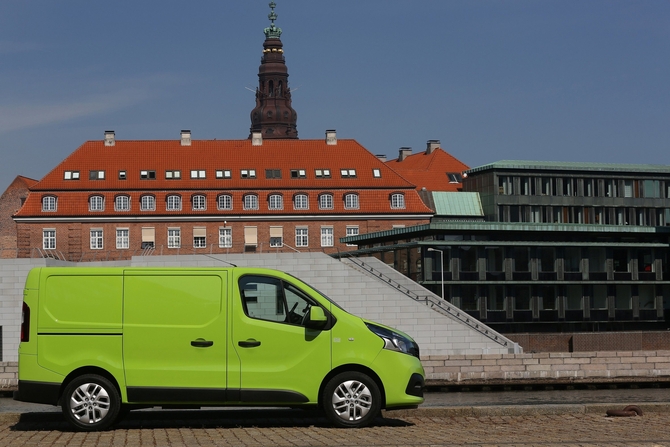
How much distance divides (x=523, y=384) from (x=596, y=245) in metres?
34.6

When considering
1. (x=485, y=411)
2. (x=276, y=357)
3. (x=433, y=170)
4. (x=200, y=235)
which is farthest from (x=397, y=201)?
(x=276, y=357)

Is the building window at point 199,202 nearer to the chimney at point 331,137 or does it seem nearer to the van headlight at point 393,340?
the chimney at point 331,137

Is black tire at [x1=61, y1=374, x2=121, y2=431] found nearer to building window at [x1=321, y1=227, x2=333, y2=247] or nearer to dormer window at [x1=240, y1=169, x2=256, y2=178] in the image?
building window at [x1=321, y1=227, x2=333, y2=247]

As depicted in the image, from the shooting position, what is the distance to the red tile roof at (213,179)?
8894 centimetres

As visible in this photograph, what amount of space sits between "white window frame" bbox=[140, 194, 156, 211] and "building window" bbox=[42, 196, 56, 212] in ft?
22.7

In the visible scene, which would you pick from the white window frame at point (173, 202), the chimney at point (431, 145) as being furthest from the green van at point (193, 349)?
the chimney at point (431, 145)

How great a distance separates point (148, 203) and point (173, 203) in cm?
200

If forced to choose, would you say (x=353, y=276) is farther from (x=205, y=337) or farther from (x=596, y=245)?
(x=205, y=337)

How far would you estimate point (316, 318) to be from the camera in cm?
1429

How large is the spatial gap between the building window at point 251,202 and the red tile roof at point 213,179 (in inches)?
16.4

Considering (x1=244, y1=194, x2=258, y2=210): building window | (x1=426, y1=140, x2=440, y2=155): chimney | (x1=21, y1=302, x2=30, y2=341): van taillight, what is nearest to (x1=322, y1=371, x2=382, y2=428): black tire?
(x1=21, y1=302, x2=30, y2=341): van taillight

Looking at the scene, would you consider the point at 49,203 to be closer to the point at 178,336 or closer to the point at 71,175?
the point at 71,175

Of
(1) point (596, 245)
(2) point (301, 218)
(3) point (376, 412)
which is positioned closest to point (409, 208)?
(2) point (301, 218)

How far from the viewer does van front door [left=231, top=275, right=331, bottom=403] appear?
14.4 m
